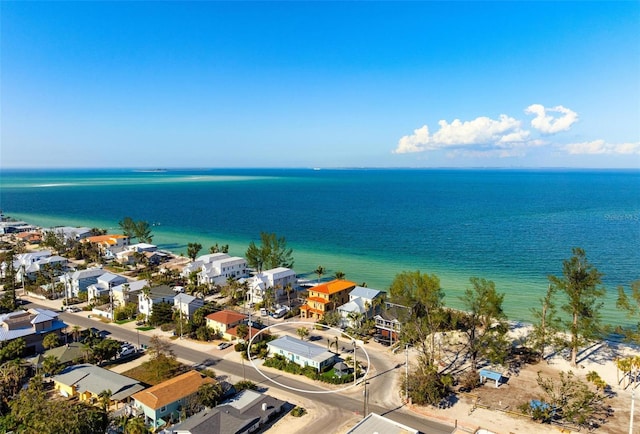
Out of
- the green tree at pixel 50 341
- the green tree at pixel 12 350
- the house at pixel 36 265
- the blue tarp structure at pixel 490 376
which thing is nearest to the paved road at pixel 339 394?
the green tree at pixel 50 341

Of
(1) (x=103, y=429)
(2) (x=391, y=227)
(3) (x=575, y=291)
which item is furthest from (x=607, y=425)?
(2) (x=391, y=227)

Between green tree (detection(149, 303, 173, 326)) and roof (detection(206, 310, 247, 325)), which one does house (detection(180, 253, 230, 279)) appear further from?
roof (detection(206, 310, 247, 325))

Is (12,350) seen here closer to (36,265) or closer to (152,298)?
(152,298)

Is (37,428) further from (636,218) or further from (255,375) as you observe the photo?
(636,218)

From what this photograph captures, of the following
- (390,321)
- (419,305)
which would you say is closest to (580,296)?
(419,305)

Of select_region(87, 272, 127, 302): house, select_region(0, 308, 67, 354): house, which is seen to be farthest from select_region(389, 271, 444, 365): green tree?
select_region(87, 272, 127, 302): house

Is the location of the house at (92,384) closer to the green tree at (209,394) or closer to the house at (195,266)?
the green tree at (209,394)
